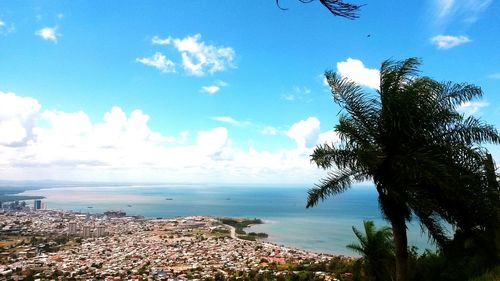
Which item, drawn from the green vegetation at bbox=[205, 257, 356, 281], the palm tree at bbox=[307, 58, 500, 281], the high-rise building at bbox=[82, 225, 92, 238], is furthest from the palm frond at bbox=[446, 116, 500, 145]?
the high-rise building at bbox=[82, 225, 92, 238]

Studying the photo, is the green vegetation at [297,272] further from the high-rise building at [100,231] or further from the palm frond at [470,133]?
the high-rise building at [100,231]

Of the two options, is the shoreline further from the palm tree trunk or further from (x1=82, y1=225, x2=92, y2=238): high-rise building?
the palm tree trunk

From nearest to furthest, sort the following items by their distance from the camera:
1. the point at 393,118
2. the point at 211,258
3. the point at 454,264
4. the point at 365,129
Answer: the point at 393,118, the point at 365,129, the point at 454,264, the point at 211,258

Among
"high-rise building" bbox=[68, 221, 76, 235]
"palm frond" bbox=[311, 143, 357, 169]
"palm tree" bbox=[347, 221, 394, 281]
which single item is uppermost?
"palm frond" bbox=[311, 143, 357, 169]

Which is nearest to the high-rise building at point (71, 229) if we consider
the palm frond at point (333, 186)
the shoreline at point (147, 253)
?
the shoreline at point (147, 253)

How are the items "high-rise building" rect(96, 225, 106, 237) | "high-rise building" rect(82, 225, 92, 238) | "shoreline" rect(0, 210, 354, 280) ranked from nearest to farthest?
"shoreline" rect(0, 210, 354, 280) → "high-rise building" rect(82, 225, 92, 238) → "high-rise building" rect(96, 225, 106, 237)

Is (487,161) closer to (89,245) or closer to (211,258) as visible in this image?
(211,258)

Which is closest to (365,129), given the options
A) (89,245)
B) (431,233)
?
(431,233)

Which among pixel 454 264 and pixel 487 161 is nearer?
pixel 487 161

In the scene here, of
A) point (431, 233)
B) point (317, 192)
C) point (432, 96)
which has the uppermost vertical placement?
point (432, 96)
